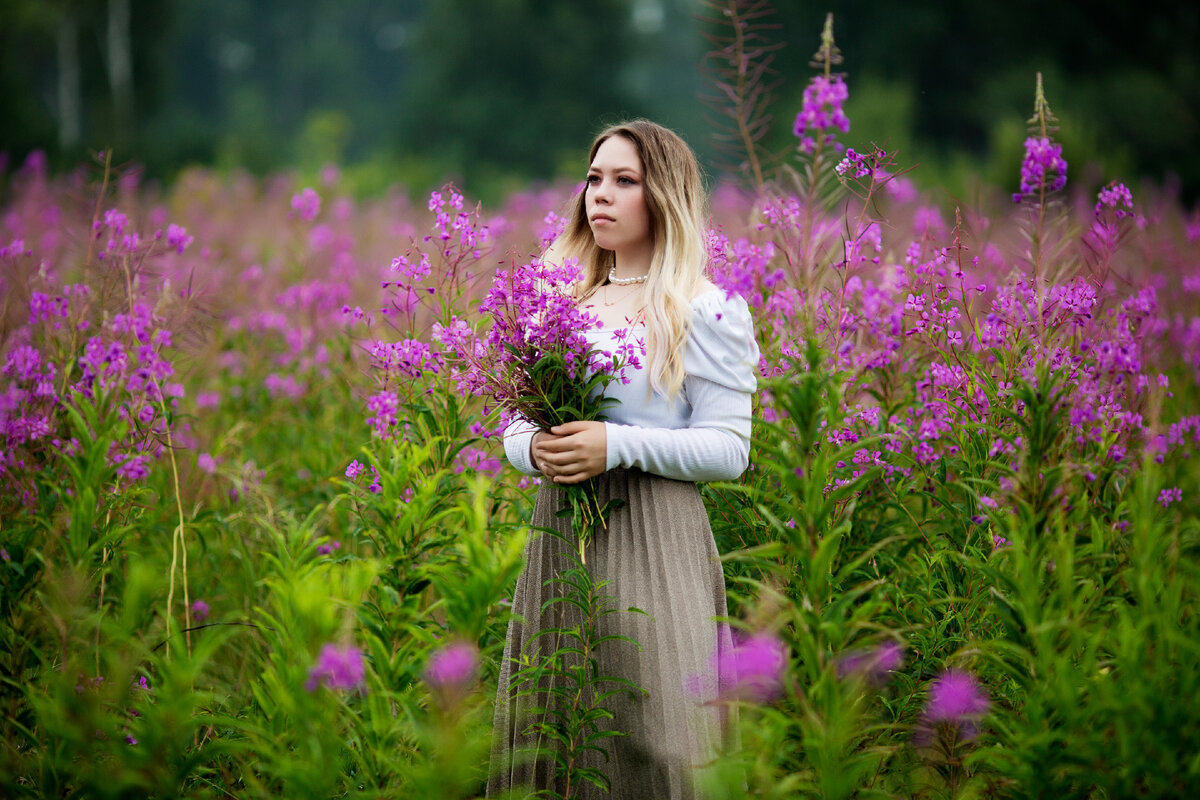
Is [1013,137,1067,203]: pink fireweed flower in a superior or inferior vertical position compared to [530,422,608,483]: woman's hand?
superior

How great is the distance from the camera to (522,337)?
83.7 inches

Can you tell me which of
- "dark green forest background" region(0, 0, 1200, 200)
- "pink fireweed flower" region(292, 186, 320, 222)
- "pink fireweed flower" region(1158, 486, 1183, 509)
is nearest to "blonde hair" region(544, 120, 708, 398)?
"pink fireweed flower" region(1158, 486, 1183, 509)

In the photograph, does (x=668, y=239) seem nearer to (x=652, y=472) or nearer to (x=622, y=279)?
(x=622, y=279)

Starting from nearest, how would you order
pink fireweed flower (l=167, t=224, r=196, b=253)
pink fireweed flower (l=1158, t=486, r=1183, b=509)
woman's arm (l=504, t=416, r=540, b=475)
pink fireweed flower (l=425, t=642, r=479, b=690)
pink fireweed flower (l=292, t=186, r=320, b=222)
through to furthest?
pink fireweed flower (l=425, t=642, r=479, b=690), woman's arm (l=504, t=416, r=540, b=475), pink fireweed flower (l=1158, t=486, r=1183, b=509), pink fireweed flower (l=167, t=224, r=196, b=253), pink fireweed flower (l=292, t=186, r=320, b=222)

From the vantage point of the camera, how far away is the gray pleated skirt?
2.10 metres

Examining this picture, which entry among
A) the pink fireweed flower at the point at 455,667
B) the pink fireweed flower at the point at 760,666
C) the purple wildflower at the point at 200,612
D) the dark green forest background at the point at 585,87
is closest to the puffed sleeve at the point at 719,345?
the pink fireweed flower at the point at 760,666

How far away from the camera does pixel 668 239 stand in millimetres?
2314

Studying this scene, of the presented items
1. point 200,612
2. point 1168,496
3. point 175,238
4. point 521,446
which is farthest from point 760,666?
point 175,238

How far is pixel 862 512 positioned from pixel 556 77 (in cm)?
2485

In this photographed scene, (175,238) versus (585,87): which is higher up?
(585,87)

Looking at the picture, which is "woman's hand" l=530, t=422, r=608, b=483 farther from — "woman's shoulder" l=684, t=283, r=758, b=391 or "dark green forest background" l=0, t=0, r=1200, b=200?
"dark green forest background" l=0, t=0, r=1200, b=200

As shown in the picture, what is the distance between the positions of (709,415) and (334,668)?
3.52ft

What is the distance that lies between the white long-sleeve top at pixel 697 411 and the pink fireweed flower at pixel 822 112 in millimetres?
432

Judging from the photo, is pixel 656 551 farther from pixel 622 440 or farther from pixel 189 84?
pixel 189 84
